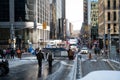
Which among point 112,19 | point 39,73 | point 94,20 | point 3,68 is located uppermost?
point 94,20

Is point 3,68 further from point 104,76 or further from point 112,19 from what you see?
point 112,19

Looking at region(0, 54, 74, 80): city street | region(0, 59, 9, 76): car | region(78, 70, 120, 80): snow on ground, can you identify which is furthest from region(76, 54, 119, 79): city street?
region(78, 70, 120, 80): snow on ground

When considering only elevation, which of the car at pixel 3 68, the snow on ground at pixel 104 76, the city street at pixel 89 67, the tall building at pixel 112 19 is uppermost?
the tall building at pixel 112 19

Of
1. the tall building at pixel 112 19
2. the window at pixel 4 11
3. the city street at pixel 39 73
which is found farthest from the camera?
the tall building at pixel 112 19

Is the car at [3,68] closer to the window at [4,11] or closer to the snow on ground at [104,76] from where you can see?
the snow on ground at [104,76]

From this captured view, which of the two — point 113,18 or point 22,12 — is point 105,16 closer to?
point 113,18

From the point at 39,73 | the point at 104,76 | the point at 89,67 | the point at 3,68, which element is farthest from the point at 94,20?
the point at 104,76

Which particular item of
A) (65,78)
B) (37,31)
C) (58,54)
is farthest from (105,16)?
(65,78)

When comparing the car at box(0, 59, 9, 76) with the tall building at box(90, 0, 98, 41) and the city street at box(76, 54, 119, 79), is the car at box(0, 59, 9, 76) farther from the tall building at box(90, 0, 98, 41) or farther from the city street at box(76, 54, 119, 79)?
the tall building at box(90, 0, 98, 41)

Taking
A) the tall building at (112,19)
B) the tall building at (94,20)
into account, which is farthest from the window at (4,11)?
the tall building at (94,20)

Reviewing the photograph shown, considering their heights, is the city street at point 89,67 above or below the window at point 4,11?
below

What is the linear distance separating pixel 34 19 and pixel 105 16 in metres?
18.9

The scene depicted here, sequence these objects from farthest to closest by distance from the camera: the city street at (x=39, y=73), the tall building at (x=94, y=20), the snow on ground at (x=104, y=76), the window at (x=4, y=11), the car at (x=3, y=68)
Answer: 1. the tall building at (x=94, y=20)
2. the window at (x=4, y=11)
3. the car at (x=3, y=68)
4. the city street at (x=39, y=73)
5. the snow on ground at (x=104, y=76)

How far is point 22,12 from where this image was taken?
89312 millimetres
